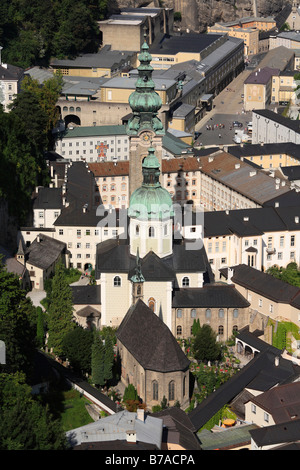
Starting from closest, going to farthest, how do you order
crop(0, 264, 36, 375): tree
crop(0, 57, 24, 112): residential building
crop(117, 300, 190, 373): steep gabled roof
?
crop(0, 264, 36, 375): tree < crop(117, 300, 190, 373): steep gabled roof < crop(0, 57, 24, 112): residential building

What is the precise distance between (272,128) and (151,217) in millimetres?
62373

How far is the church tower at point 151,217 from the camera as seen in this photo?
103m

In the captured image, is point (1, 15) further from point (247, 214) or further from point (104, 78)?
point (247, 214)

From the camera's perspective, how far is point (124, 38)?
643 ft

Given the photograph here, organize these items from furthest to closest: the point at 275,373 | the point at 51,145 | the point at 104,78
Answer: the point at 104,78 → the point at 51,145 → the point at 275,373

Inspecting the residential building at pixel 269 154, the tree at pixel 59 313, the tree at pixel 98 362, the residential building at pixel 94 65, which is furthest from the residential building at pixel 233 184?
the residential building at pixel 94 65

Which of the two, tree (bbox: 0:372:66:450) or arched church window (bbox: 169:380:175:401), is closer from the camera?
tree (bbox: 0:372:66:450)

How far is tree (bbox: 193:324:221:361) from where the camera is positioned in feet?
328

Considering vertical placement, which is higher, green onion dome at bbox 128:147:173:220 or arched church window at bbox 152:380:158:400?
green onion dome at bbox 128:147:173:220

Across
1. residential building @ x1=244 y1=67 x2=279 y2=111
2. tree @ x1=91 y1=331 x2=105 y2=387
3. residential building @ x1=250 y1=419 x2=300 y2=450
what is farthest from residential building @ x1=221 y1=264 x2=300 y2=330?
residential building @ x1=244 y1=67 x2=279 y2=111

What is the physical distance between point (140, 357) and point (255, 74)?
10095 cm

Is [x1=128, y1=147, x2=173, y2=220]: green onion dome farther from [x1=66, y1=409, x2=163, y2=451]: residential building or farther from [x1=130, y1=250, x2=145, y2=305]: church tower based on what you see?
[x1=66, y1=409, x2=163, y2=451]: residential building

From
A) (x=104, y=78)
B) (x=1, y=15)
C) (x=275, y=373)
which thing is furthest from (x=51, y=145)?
(x=275, y=373)

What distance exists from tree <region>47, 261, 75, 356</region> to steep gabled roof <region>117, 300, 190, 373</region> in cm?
456
